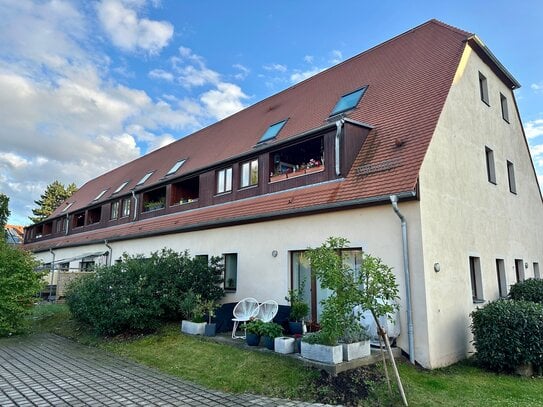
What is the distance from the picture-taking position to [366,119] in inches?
479

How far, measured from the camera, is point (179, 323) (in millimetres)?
12719

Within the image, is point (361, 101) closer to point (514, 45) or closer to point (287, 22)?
point (287, 22)

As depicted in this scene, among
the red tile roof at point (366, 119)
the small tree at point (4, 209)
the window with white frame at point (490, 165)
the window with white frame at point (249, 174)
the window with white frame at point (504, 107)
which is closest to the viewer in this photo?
the red tile roof at point (366, 119)

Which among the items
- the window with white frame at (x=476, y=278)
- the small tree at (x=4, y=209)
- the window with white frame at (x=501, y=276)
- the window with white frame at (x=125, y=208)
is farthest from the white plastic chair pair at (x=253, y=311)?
the small tree at (x=4, y=209)

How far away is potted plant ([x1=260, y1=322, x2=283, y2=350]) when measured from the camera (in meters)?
8.65

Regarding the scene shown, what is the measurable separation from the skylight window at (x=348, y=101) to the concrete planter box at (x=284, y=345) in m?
8.21

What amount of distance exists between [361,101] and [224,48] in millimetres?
5726

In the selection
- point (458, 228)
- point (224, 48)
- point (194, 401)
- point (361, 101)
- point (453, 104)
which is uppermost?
point (224, 48)

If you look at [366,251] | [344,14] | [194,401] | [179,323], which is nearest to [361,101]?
[344,14]

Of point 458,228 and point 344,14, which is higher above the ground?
point 344,14

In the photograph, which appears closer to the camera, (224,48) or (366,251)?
(366,251)

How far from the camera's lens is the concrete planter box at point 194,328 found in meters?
10.8

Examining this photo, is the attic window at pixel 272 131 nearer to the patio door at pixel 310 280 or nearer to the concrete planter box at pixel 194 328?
the patio door at pixel 310 280

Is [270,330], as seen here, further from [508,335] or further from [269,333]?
[508,335]
